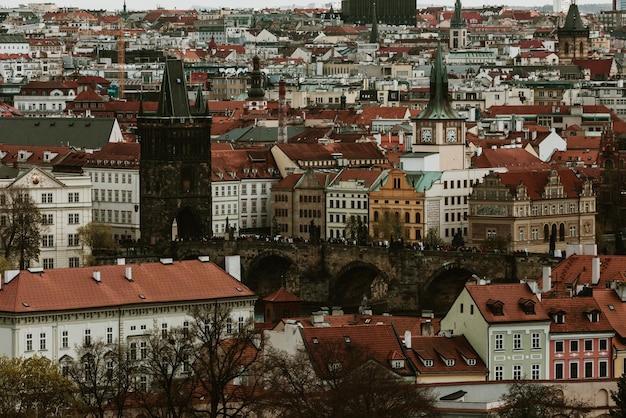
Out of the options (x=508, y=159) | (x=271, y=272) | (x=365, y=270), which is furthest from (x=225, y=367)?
(x=508, y=159)

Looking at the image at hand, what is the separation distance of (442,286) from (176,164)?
2057cm

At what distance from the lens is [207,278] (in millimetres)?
90312

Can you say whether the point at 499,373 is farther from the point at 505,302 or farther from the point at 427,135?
the point at 427,135

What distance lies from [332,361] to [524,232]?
2336 inches

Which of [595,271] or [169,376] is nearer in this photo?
[169,376]

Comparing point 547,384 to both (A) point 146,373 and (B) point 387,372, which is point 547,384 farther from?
(A) point 146,373

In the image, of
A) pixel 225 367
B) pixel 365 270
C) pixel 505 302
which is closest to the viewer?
pixel 225 367

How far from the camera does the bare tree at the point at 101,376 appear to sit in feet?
236

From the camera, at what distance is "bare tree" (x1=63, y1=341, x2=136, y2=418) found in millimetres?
72062

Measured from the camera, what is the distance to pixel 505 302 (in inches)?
3172

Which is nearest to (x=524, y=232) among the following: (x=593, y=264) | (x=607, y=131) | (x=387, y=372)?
(x=593, y=264)

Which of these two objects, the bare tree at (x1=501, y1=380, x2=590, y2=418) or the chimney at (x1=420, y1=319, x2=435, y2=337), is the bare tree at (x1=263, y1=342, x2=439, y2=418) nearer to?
the bare tree at (x1=501, y1=380, x2=590, y2=418)

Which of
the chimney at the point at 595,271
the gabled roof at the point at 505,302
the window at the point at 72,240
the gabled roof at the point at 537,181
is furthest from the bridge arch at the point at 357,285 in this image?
the gabled roof at the point at 505,302

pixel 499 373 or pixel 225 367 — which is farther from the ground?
pixel 225 367
